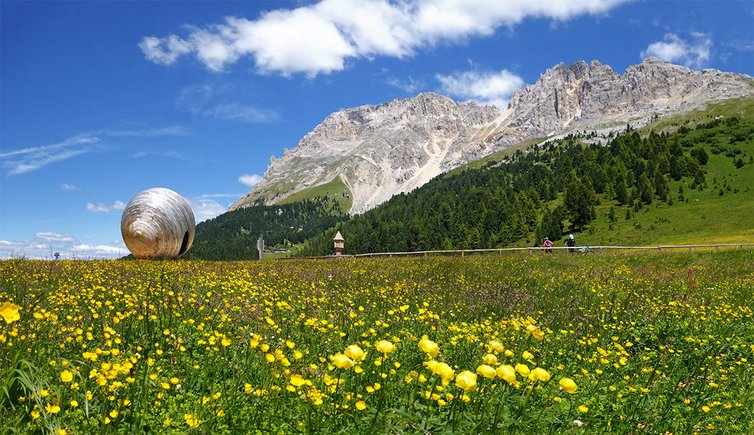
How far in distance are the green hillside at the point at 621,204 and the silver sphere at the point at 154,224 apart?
55722mm

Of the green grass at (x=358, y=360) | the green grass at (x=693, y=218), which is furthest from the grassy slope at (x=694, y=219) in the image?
the green grass at (x=358, y=360)

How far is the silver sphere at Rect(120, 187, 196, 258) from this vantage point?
2142cm

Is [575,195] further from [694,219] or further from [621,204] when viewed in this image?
[694,219]

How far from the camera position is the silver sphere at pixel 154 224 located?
2142 cm

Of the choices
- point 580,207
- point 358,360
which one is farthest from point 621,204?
point 358,360

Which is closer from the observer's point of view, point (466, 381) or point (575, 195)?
point (466, 381)

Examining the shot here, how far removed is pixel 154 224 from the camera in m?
21.7

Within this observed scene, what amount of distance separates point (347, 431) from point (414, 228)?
124m

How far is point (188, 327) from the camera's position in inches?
235

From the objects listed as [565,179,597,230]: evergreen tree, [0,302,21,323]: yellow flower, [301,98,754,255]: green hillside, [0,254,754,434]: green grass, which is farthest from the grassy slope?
[0,302,21,323]: yellow flower

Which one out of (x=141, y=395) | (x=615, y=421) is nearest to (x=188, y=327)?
(x=141, y=395)

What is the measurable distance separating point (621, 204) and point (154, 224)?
290 feet

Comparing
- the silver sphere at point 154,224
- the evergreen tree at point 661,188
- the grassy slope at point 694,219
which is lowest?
the grassy slope at point 694,219

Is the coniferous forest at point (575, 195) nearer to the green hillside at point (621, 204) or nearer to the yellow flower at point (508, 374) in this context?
the green hillside at point (621, 204)
